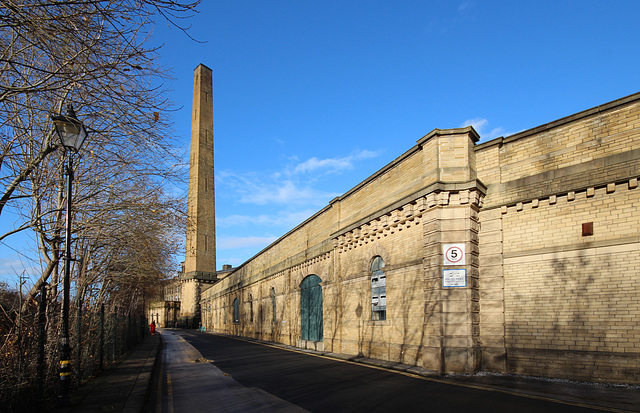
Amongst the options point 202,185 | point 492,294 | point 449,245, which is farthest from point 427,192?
point 202,185

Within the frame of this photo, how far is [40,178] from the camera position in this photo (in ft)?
31.6

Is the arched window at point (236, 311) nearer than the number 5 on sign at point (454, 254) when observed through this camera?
No

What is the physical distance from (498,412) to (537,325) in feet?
16.2

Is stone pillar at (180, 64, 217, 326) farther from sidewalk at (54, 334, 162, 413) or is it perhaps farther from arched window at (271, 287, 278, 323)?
sidewalk at (54, 334, 162, 413)

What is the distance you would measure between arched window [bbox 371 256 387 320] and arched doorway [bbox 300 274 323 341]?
19.9 feet

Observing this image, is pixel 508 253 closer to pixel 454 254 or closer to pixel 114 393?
pixel 454 254

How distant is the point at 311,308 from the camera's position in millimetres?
24734

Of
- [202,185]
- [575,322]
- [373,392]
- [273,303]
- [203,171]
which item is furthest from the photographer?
[203,171]

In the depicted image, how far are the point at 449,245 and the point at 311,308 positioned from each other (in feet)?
42.0

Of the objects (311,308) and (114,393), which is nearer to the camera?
(114,393)

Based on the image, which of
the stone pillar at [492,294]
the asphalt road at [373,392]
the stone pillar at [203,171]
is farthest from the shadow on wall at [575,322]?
the stone pillar at [203,171]

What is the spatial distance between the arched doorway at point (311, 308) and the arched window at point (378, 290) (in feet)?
19.9

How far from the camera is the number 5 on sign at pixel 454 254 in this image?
43.8ft

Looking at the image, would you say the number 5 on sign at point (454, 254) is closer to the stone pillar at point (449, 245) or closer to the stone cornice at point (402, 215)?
the stone pillar at point (449, 245)
